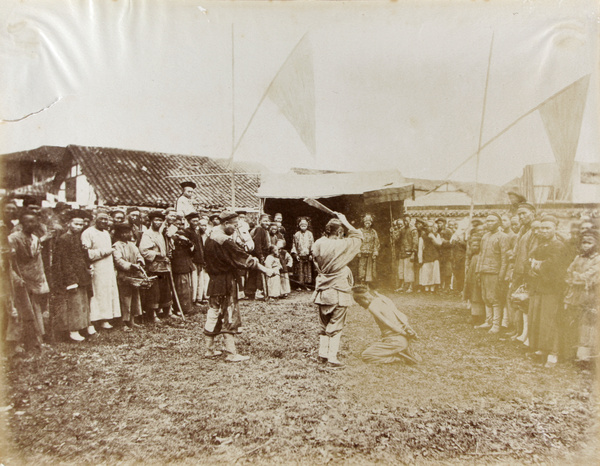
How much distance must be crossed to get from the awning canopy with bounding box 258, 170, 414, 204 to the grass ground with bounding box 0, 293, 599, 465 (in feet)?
3.21

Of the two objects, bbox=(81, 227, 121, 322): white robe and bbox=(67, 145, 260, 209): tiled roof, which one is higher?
bbox=(67, 145, 260, 209): tiled roof

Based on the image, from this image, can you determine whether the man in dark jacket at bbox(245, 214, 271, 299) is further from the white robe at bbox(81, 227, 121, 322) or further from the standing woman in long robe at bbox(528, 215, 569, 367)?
the standing woman in long robe at bbox(528, 215, 569, 367)

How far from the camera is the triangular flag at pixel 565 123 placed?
3.02m

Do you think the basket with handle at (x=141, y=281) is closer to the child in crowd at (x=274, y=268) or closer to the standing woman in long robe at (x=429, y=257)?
the child in crowd at (x=274, y=268)

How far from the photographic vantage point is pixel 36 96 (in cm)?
297

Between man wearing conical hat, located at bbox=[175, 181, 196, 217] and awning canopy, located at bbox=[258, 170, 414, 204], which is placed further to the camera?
man wearing conical hat, located at bbox=[175, 181, 196, 217]

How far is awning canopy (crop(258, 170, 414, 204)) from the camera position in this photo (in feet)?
10.2

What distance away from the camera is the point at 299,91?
3074 millimetres

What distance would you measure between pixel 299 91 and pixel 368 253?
4.64 ft

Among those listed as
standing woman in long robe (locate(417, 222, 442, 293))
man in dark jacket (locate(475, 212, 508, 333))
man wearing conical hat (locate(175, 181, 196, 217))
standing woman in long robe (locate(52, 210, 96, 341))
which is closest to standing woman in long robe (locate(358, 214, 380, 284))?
standing woman in long robe (locate(417, 222, 442, 293))

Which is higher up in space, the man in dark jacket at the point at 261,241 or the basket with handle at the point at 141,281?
the man in dark jacket at the point at 261,241

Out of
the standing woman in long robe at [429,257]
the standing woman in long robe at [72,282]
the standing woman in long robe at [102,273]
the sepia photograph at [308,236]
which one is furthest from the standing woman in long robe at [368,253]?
the standing woman in long robe at [72,282]

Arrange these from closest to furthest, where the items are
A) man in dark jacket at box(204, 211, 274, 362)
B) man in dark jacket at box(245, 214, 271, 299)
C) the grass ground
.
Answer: the grass ground
man in dark jacket at box(204, 211, 274, 362)
man in dark jacket at box(245, 214, 271, 299)

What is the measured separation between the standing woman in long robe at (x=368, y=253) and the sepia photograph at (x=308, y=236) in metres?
0.02
